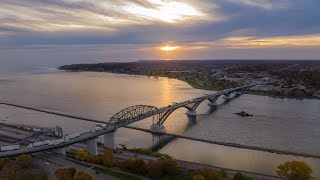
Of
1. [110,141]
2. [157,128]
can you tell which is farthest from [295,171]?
[157,128]

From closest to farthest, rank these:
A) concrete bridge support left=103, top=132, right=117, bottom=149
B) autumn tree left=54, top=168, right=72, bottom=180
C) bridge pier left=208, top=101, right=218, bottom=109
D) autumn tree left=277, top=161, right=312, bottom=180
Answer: autumn tree left=54, top=168, right=72, bottom=180
autumn tree left=277, top=161, right=312, bottom=180
concrete bridge support left=103, top=132, right=117, bottom=149
bridge pier left=208, top=101, right=218, bottom=109

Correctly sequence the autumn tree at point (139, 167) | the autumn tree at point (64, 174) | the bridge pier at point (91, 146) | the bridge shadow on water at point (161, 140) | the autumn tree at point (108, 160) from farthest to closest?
A: 1. the bridge shadow on water at point (161, 140)
2. the bridge pier at point (91, 146)
3. the autumn tree at point (108, 160)
4. the autumn tree at point (139, 167)
5. the autumn tree at point (64, 174)

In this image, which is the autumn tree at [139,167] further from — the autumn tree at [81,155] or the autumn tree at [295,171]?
the autumn tree at [295,171]

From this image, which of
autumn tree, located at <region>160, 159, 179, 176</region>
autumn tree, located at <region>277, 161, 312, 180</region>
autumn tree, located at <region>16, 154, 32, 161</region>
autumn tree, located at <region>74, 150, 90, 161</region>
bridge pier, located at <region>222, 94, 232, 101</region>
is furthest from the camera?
bridge pier, located at <region>222, 94, 232, 101</region>

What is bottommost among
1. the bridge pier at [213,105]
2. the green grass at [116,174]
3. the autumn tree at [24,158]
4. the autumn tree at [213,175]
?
the green grass at [116,174]

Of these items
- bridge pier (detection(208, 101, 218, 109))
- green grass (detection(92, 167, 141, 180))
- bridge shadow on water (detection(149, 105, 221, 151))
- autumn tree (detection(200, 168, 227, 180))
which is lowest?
bridge shadow on water (detection(149, 105, 221, 151))

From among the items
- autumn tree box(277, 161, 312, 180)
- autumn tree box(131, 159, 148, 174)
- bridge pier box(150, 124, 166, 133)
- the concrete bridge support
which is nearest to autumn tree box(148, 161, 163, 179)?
autumn tree box(131, 159, 148, 174)

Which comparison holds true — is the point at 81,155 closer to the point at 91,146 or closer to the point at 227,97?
the point at 91,146

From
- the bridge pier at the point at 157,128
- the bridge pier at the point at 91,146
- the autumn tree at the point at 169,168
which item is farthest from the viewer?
the bridge pier at the point at 157,128

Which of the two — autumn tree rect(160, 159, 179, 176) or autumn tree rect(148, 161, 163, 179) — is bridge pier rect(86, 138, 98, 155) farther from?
autumn tree rect(160, 159, 179, 176)

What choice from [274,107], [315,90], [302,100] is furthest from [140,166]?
[315,90]

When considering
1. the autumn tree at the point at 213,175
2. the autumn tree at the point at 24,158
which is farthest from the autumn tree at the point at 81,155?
the autumn tree at the point at 213,175

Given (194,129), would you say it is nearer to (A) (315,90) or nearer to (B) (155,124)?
(B) (155,124)
